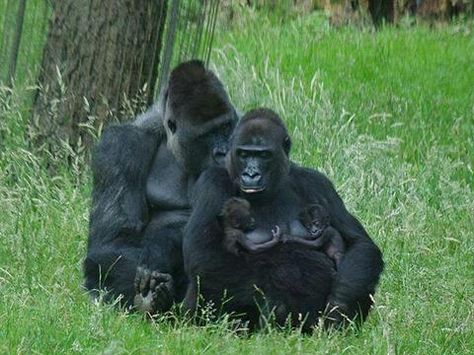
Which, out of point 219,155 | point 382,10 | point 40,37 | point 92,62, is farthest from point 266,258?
point 382,10

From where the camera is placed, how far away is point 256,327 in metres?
6.12

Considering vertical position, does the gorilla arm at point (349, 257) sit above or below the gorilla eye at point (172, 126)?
below

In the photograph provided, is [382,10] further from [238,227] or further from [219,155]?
[238,227]

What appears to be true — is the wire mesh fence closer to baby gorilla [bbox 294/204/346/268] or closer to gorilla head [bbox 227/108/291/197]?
gorilla head [bbox 227/108/291/197]

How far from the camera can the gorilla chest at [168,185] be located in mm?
6621

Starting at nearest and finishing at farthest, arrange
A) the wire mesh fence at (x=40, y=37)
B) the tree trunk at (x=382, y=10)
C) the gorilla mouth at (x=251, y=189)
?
the gorilla mouth at (x=251, y=189) → the wire mesh fence at (x=40, y=37) → the tree trunk at (x=382, y=10)

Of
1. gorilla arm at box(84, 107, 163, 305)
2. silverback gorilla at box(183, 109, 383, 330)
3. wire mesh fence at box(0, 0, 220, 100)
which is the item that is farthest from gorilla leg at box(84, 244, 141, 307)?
wire mesh fence at box(0, 0, 220, 100)

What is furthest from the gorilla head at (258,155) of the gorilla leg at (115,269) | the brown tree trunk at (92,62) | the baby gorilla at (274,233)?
the brown tree trunk at (92,62)

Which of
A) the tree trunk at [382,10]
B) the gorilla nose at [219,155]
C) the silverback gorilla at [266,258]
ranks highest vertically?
the tree trunk at [382,10]

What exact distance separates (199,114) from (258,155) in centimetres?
46

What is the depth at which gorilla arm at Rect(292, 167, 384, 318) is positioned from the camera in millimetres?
6047

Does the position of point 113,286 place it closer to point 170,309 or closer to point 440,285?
point 170,309

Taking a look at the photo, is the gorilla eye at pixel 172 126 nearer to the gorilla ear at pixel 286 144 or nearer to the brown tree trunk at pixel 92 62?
the gorilla ear at pixel 286 144

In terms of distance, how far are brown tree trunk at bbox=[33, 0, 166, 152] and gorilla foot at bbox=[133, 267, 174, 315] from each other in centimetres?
249
